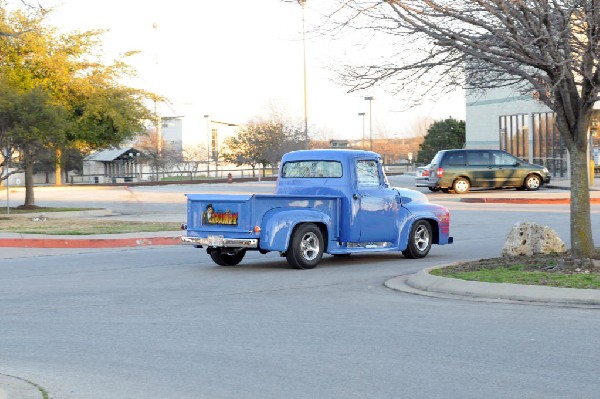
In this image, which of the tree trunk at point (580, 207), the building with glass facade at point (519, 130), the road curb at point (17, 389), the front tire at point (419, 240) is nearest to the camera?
the road curb at point (17, 389)

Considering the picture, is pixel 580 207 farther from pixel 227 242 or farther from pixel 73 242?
pixel 73 242

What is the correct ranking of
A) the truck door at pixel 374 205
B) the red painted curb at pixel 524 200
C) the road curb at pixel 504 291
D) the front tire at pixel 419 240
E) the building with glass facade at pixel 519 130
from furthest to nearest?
→ the building with glass facade at pixel 519 130 < the red painted curb at pixel 524 200 < the front tire at pixel 419 240 < the truck door at pixel 374 205 < the road curb at pixel 504 291

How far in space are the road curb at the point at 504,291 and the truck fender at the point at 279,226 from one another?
240 cm

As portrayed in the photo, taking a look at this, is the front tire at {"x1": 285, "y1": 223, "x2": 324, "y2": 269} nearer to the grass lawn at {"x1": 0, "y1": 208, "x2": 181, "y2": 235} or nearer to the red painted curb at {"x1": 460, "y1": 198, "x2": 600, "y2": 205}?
the grass lawn at {"x1": 0, "y1": 208, "x2": 181, "y2": 235}

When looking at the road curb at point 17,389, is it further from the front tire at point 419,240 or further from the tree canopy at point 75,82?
the tree canopy at point 75,82

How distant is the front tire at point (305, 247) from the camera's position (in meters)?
16.2

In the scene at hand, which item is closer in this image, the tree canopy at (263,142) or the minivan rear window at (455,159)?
the minivan rear window at (455,159)

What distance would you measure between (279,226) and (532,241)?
158 inches

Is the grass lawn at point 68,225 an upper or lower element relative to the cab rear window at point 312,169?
lower

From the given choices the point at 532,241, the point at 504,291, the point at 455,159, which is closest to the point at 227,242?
the point at 532,241

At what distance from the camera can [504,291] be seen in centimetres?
1271

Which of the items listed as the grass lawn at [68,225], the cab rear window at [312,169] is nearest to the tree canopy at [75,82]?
the grass lawn at [68,225]

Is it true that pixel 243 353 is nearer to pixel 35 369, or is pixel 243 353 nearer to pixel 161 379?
pixel 161 379

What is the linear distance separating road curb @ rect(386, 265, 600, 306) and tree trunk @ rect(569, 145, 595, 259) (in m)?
2.00
